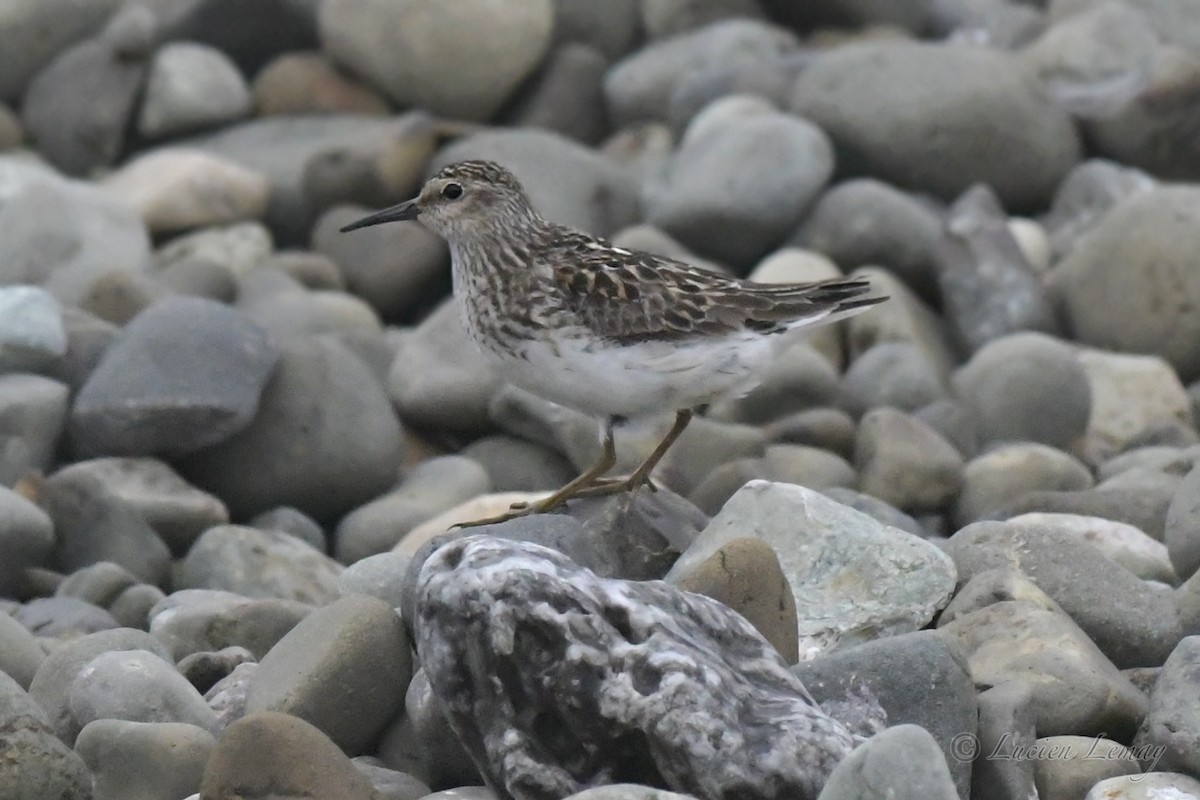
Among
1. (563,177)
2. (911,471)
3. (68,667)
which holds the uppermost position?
(68,667)

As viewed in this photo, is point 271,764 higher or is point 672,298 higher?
point 672,298

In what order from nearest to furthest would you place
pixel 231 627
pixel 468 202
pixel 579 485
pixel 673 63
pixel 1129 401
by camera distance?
→ pixel 231 627 < pixel 579 485 < pixel 468 202 < pixel 1129 401 < pixel 673 63

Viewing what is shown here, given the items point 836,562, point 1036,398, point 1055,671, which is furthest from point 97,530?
point 1036,398

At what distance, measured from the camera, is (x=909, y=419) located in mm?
10250

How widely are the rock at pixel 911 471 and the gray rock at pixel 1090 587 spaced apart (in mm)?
2739

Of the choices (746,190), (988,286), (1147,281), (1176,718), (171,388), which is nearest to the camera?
(1176,718)

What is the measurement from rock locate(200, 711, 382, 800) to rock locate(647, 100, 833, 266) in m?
8.48

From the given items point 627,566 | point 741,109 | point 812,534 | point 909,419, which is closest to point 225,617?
point 627,566

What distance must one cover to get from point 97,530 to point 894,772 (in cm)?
519

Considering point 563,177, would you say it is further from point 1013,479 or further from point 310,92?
point 1013,479

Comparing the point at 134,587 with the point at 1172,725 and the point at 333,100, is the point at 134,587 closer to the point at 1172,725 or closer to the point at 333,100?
the point at 1172,725

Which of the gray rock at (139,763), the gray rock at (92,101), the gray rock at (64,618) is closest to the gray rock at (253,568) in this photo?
the gray rock at (64,618)

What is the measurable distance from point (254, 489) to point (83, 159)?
6.42 m

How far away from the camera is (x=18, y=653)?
666 centimetres
